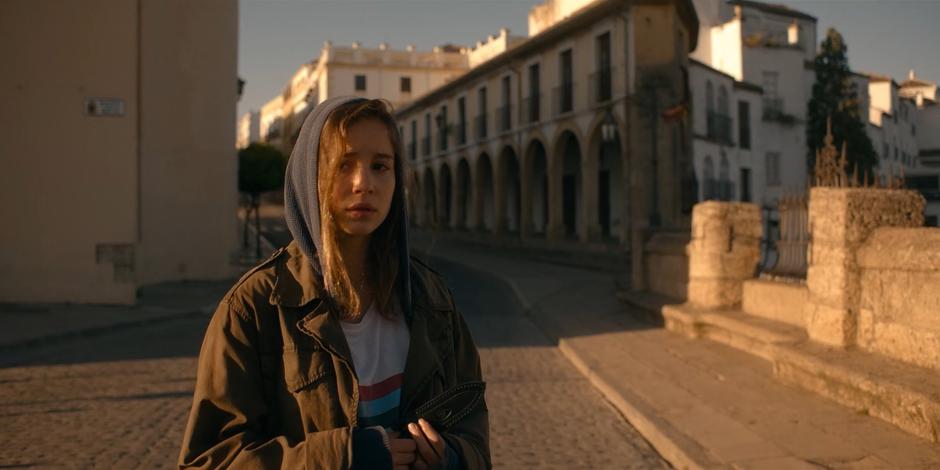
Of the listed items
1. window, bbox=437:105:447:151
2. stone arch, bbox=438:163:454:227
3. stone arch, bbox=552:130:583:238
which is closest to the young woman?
stone arch, bbox=552:130:583:238

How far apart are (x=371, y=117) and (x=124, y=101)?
12748 mm

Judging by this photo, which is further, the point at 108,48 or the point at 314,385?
the point at 108,48

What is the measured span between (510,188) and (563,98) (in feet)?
34.9

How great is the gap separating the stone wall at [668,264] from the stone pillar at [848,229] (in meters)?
4.63

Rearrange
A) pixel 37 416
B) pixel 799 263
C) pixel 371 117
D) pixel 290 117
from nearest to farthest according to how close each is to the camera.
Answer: pixel 371 117 < pixel 37 416 < pixel 799 263 < pixel 290 117

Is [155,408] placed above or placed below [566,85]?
below

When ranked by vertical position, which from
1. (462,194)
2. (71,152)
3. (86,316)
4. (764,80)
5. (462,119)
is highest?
(764,80)

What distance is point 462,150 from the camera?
1474 inches

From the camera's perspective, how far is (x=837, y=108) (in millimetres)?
37500

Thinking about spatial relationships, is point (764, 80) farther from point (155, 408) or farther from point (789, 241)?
point (155, 408)

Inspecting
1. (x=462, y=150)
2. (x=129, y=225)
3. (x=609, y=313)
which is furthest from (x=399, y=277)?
(x=462, y=150)

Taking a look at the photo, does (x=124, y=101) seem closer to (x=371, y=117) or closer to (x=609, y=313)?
(x=609, y=313)

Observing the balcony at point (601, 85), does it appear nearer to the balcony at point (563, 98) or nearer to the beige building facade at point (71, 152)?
the balcony at point (563, 98)

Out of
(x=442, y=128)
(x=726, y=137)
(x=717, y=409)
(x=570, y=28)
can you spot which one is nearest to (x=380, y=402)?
(x=717, y=409)
